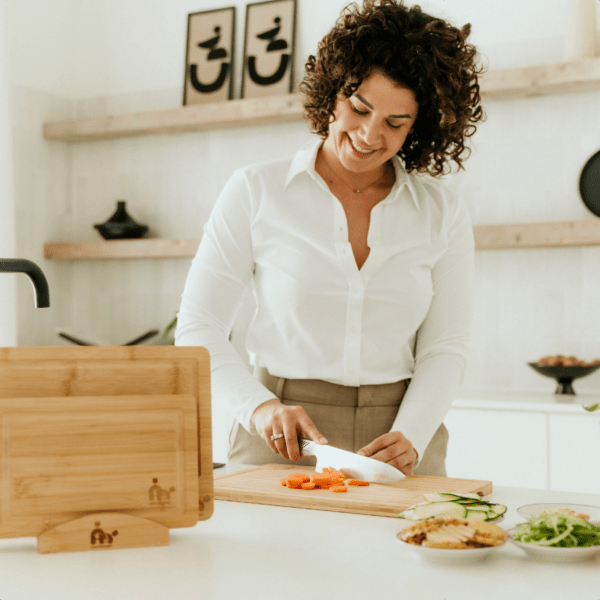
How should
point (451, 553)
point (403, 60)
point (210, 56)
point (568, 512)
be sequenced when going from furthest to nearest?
point (210, 56) < point (403, 60) < point (568, 512) < point (451, 553)

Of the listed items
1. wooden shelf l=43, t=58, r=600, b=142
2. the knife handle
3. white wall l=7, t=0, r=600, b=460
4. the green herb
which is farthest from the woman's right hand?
white wall l=7, t=0, r=600, b=460

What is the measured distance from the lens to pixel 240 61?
379 cm

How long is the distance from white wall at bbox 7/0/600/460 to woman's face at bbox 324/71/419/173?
5.99 ft

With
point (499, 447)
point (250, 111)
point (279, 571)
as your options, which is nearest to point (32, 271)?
point (279, 571)

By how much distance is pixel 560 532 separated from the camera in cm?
95

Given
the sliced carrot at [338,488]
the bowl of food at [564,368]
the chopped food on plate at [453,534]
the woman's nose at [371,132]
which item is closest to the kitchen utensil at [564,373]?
the bowl of food at [564,368]

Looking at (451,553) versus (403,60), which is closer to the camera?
(451,553)

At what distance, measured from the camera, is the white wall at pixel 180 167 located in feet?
10.7

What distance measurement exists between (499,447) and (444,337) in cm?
132

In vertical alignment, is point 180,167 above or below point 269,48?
below

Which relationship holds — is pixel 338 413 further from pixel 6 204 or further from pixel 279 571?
pixel 6 204

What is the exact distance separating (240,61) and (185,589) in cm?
329

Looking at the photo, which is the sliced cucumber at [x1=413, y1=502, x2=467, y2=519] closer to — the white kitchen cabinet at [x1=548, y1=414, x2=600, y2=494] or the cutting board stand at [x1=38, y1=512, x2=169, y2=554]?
the cutting board stand at [x1=38, y1=512, x2=169, y2=554]

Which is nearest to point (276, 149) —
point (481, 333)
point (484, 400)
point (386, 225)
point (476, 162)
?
point (476, 162)
